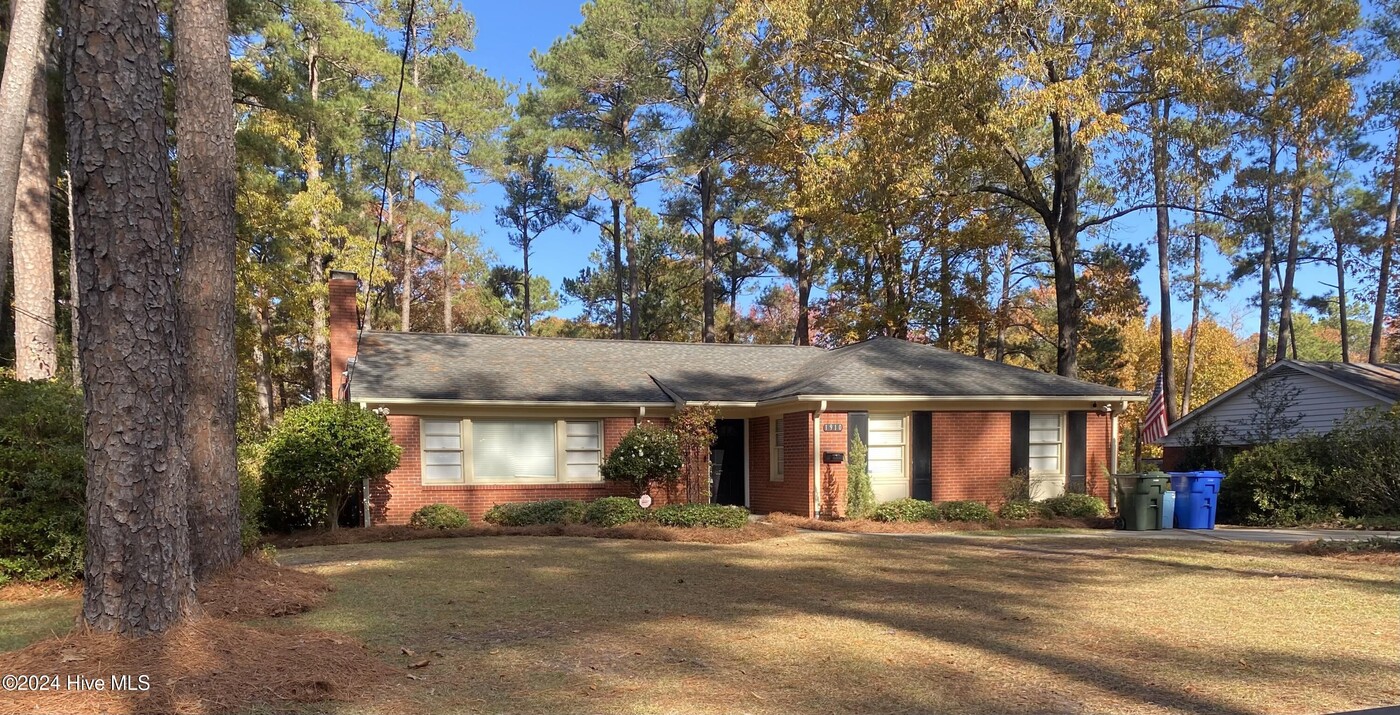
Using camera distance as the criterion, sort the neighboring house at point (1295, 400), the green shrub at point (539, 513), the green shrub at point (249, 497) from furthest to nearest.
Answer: the neighboring house at point (1295, 400)
the green shrub at point (539, 513)
the green shrub at point (249, 497)

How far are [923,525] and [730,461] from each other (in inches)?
207

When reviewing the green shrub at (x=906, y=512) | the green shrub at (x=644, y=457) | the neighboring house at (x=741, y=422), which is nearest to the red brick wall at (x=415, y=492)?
the neighboring house at (x=741, y=422)

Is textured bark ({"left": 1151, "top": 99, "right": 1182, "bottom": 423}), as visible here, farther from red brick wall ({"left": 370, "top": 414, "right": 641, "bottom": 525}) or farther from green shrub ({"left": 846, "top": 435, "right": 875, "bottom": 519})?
red brick wall ({"left": 370, "top": 414, "right": 641, "bottom": 525})

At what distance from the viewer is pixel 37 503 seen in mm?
8641

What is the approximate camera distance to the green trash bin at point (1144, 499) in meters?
15.2

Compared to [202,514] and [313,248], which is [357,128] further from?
[202,514]

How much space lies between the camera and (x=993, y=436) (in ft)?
58.6

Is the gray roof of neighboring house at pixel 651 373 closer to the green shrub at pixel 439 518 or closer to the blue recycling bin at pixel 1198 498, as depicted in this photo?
the green shrub at pixel 439 518

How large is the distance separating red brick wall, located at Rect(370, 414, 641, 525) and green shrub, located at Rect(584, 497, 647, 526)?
6.99 ft

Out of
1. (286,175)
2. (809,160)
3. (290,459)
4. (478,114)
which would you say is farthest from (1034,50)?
(286,175)

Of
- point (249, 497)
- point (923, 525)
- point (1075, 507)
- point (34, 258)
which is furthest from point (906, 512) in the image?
point (34, 258)

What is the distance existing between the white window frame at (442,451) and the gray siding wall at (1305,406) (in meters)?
17.7

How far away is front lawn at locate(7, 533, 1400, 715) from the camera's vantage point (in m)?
5.05

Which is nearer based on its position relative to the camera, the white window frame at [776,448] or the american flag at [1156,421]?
the white window frame at [776,448]
